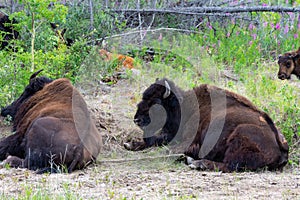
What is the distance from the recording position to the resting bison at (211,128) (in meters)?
9.33

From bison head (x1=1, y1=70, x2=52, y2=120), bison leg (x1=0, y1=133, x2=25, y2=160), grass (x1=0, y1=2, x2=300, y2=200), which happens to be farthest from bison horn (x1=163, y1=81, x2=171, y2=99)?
bison leg (x1=0, y1=133, x2=25, y2=160)

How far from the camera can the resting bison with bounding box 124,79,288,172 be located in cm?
933

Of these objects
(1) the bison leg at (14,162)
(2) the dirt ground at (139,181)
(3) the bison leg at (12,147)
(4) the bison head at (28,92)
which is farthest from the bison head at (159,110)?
(1) the bison leg at (14,162)

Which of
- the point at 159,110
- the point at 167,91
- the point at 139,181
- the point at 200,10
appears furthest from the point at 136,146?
the point at 200,10

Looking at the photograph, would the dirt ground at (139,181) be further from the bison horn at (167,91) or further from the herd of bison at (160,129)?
the bison horn at (167,91)

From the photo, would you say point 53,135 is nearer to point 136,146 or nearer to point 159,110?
point 136,146

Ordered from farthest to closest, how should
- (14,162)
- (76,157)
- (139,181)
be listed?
(14,162)
(76,157)
(139,181)

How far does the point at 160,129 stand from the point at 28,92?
2.38 metres

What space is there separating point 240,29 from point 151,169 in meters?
7.76

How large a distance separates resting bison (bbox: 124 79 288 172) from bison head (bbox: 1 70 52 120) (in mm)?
1765

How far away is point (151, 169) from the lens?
31.7ft

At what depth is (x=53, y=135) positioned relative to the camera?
30.1 ft

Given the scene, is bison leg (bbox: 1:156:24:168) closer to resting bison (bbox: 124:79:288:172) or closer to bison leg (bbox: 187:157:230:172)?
resting bison (bbox: 124:79:288:172)

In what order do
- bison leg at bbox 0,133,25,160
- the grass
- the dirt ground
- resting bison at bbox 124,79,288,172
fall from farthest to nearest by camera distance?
bison leg at bbox 0,133,25,160, resting bison at bbox 124,79,288,172, the grass, the dirt ground
